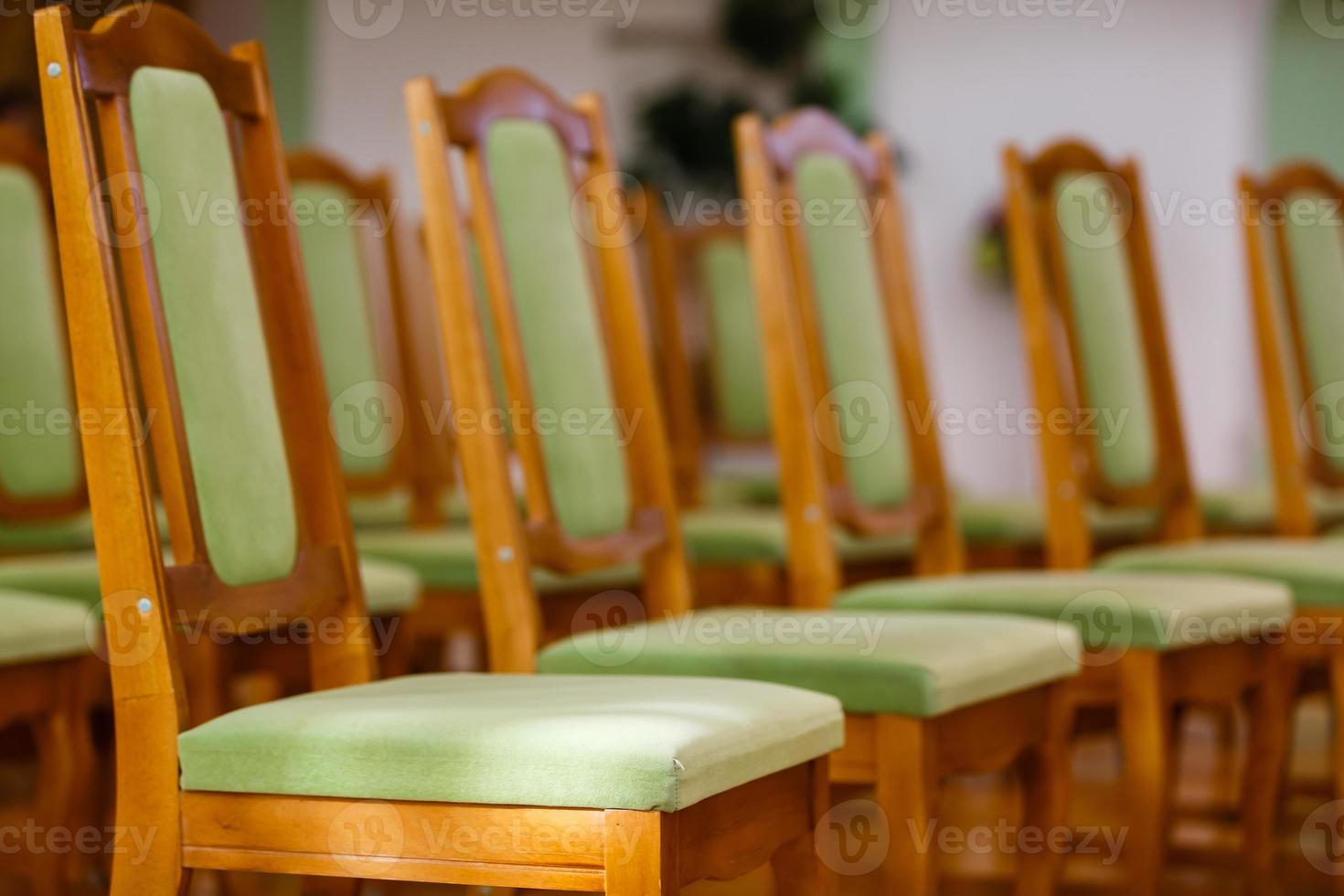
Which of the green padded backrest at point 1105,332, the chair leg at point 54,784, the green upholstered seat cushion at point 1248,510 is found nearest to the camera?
the chair leg at point 54,784

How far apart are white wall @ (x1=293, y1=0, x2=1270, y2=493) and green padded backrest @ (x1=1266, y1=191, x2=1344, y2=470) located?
7.82 ft

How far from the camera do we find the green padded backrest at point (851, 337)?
7.00 ft

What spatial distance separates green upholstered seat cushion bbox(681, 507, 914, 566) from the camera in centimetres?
251

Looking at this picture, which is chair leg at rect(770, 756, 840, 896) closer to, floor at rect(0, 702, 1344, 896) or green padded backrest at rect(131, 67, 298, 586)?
green padded backrest at rect(131, 67, 298, 586)

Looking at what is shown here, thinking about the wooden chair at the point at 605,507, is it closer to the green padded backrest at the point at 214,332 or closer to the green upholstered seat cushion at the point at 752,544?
the green padded backrest at the point at 214,332

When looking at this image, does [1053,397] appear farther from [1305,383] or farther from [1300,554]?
[1305,383]

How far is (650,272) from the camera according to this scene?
3469 millimetres

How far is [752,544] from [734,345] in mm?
1163

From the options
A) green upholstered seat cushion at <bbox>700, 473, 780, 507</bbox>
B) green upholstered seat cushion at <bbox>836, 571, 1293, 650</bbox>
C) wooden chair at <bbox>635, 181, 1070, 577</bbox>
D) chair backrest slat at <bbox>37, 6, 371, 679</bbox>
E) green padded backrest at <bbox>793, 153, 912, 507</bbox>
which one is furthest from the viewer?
green upholstered seat cushion at <bbox>700, 473, 780, 507</bbox>

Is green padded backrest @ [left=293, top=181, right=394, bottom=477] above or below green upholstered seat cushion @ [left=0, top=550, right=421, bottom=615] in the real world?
above

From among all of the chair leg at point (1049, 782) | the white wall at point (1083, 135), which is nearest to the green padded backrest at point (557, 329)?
the chair leg at point (1049, 782)

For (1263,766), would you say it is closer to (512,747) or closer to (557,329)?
(557,329)

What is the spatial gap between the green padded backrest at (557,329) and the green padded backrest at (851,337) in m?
0.43

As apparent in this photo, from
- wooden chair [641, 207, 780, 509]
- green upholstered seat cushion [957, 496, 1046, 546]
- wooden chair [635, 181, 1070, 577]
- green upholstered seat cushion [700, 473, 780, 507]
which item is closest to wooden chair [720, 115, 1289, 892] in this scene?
wooden chair [635, 181, 1070, 577]
